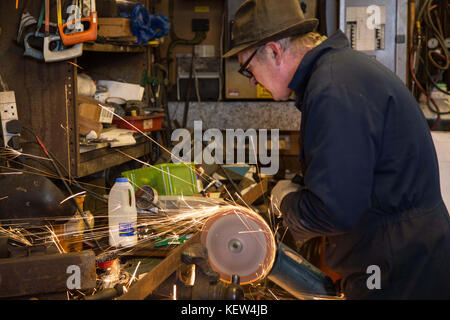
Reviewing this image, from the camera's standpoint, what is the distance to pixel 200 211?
248 cm

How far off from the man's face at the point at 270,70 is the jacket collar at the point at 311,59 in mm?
93

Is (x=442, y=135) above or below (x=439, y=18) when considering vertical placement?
below

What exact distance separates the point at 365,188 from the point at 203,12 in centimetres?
337

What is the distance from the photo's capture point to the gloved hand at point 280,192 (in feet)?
6.14

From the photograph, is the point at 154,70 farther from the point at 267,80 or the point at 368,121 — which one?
the point at 368,121

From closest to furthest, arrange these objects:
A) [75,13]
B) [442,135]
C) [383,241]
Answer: [383,241] → [75,13] → [442,135]

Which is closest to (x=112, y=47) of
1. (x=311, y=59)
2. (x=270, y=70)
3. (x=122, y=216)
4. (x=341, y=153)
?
(x=122, y=216)

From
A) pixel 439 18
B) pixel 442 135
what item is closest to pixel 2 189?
pixel 442 135

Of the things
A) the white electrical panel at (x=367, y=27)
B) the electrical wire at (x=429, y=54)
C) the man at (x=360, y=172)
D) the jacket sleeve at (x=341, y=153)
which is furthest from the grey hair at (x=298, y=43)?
the electrical wire at (x=429, y=54)

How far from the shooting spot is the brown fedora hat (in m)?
1.84

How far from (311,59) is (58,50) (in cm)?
120

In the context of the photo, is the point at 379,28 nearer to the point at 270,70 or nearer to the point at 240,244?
the point at 270,70

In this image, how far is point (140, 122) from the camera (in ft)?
10.6

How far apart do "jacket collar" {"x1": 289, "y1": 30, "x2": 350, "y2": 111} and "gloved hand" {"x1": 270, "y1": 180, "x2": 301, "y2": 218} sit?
382 mm
